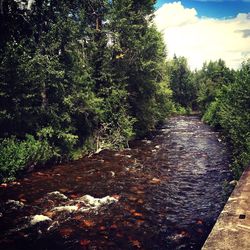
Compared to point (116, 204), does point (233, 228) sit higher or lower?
higher

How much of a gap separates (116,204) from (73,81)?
28.8 feet

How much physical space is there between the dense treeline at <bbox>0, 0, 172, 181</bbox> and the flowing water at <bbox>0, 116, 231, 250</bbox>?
195 centimetres

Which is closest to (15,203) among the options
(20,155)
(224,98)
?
(20,155)

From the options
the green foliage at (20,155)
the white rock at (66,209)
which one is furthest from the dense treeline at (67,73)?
the white rock at (66,209)

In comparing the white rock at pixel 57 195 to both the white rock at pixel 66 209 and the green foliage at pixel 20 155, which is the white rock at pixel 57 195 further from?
the green foliage at pixel 20 155

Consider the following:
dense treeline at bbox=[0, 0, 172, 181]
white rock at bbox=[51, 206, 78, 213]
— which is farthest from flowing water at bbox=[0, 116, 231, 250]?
dense treeline at bbox=[0, 0, 172, 181]

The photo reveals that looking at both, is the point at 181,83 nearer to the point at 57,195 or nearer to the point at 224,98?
the point at 224,98

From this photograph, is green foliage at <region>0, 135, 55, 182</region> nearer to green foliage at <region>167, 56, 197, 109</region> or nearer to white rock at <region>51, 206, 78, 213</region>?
white rock at <region>51, 206, 78, 213</region>

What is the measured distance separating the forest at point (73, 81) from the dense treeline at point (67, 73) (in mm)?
50

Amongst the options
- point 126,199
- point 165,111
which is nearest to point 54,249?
point 126,199

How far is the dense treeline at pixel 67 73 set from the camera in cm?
1323

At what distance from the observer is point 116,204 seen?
10.0m

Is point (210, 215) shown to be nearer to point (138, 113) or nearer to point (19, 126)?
point (19, 126)

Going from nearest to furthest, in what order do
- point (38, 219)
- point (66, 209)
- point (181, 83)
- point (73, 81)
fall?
point (38, 219) < point (66, 209) < point (73, 81) < point (181, 83)
